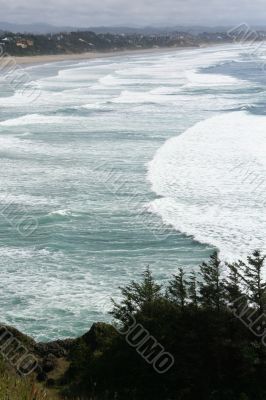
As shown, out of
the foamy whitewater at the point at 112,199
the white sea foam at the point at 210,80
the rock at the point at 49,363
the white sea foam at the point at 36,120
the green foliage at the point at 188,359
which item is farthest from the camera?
the white sea foam at the point at 210,80

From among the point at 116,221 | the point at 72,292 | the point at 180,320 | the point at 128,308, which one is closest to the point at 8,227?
the point at 116,221

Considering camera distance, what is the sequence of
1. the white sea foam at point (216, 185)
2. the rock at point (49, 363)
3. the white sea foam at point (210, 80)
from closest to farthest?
the rock at point (49, 363) < the white sea foam at point (216, 185) < the white sea foam at point (210, 80)

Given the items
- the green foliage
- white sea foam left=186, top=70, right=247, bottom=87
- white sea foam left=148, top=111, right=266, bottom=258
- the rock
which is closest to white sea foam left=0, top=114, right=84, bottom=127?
white sea foam left=148, top=111, right=266, bottom=258

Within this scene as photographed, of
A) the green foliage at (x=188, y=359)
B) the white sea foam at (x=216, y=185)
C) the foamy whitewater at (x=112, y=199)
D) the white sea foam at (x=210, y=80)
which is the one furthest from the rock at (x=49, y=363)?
the white sea foam at (x=210, y=80)

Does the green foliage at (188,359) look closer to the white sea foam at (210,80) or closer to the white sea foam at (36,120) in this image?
the white sea foam at (36,120)

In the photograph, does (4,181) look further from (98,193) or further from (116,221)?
(116,221)

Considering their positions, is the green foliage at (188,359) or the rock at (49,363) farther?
the rock at (49,363)

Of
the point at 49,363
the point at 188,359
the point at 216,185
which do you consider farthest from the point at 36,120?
the point at 188,359
